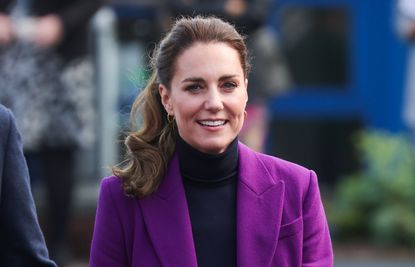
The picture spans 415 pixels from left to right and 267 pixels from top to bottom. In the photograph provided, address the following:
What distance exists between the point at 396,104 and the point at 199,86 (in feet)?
17.4

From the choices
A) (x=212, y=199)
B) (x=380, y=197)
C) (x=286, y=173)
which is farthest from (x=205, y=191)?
(x=380, y=197)

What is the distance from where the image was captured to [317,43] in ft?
30.8

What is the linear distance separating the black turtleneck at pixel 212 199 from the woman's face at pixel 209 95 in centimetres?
5

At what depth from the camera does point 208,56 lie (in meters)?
4.00

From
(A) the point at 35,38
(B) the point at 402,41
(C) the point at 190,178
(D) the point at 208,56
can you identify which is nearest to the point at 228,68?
(D) the point at 208,56

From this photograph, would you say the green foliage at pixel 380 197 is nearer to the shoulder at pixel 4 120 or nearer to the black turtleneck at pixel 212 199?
the black turtleneck at pixel 212 199

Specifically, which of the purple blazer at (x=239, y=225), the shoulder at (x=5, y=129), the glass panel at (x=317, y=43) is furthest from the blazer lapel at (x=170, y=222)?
the glass panel at (x=317, y=43)

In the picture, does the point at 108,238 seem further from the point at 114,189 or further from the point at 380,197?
the point at 380,197

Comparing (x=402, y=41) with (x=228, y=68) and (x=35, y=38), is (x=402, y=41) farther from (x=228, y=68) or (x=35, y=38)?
(x=228, y=68)

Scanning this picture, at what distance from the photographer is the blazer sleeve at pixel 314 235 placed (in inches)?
160

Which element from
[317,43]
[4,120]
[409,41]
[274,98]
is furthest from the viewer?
[317,43]

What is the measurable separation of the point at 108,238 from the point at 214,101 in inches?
21.5

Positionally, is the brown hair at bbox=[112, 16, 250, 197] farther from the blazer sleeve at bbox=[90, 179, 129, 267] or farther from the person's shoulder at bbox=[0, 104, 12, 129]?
the person's shoulder at bbox=[0, 104, 12, 129]

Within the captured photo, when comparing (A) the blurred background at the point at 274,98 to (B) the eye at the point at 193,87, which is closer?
(B) the eye at the point at 193,87
